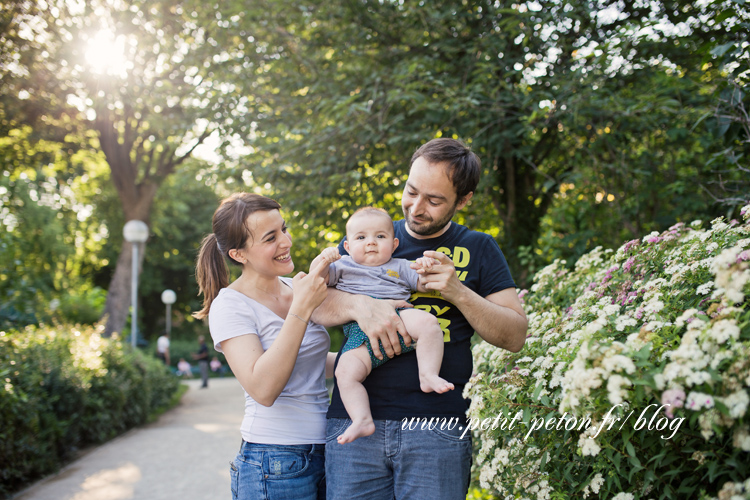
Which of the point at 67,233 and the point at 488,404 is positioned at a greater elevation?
the point at 67,233

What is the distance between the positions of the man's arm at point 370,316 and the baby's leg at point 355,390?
0.26 feet

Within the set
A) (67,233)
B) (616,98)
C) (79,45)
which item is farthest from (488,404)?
(67,233)

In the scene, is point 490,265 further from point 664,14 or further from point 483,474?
point 664,14

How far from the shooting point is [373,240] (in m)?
2.25

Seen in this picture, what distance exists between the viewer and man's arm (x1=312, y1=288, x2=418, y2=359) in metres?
1.94

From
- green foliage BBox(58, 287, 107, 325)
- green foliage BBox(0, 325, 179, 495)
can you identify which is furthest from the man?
green foliage BBox(58, 287, 107, 325)

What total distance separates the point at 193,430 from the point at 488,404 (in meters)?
8.33

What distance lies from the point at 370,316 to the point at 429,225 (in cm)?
44

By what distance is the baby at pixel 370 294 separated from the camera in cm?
187

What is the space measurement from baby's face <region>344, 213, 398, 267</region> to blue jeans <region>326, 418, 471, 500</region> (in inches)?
26.7

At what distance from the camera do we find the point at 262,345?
2098 mm

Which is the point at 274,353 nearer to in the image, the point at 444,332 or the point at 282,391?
the point at 282,391

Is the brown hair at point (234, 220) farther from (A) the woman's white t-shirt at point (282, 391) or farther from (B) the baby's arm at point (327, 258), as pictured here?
(B) the baby's arm at point (327, 258)

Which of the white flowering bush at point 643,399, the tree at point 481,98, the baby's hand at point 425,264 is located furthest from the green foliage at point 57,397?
the white flowering bush at point 643,399
